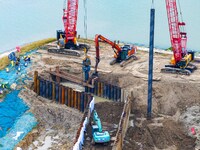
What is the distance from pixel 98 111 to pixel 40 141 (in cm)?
408

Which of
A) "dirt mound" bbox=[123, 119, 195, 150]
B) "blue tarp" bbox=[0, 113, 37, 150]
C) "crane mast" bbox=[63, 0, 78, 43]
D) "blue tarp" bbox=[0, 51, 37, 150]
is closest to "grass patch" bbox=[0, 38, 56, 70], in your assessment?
"blue tarp" bbox=[0, 51, 37, 150]

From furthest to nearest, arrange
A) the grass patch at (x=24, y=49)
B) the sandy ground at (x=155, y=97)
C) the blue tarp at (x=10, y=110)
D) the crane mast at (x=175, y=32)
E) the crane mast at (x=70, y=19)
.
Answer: the crane mast at (x=70, y=19)
the grass patch at (x=24, y=49)
the crane mast at (x=175, y=32)
the blue tarp at (x=10, y=110)
the sandy ground at (x=155, y=97)

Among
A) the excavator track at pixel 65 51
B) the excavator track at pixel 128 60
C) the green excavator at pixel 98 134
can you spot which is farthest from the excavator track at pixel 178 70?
the green excavator at pixel 98 134

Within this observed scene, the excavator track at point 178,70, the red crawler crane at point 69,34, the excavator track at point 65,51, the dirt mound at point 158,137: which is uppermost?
the red crawler crane at point 69,34

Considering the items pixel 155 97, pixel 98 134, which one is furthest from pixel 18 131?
pixel 155 97

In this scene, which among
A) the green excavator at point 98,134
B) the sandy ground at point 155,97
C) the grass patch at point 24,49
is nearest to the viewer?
the green excavator at point 98,134

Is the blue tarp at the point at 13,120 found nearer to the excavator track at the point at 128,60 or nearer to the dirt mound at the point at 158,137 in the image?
the dirt mound at the point at 158,137

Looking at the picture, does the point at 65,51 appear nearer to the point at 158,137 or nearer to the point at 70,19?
the point at 70,19

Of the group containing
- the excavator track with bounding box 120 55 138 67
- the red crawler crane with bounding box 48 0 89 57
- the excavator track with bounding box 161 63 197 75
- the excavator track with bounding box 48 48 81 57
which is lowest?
the excavator track with bounding box 161 63 197 75

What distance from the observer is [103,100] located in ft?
87.2

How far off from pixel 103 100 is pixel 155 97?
3.57 m

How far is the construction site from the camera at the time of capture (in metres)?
22.1

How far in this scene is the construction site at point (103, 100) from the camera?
72.5 ft

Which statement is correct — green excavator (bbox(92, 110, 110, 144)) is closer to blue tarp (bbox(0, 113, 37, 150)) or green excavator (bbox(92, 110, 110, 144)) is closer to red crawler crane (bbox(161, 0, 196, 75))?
blue tarp (bbox(0, 113, 37, 150))
